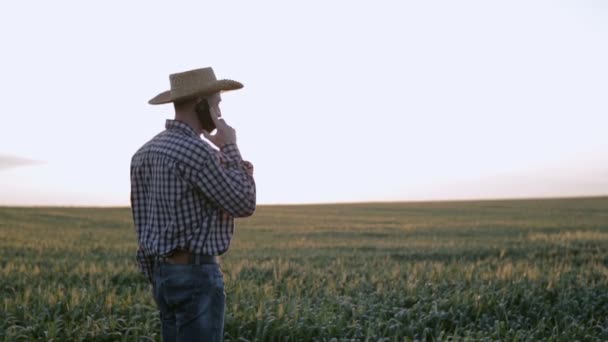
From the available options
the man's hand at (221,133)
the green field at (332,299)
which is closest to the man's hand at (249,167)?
the man's hand at (221,133)

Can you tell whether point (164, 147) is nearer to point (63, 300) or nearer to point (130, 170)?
point (130, 170)

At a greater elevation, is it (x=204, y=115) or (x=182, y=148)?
(x=204, y=115)

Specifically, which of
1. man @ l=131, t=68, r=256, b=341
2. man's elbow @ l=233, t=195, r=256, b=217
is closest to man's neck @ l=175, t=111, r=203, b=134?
man @ l=131, t=68, r=256, b=341

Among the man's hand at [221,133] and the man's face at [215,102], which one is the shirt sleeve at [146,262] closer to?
the man's hand at [221,133]

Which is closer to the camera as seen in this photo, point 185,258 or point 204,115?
point 185,258

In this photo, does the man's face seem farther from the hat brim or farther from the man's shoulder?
the man's shoulder

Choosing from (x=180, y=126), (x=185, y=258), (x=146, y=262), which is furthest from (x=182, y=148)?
(x=146, y=262)

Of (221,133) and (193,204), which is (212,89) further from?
(193,204)

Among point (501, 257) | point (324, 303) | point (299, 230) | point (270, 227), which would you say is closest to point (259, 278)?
point (324, 303)

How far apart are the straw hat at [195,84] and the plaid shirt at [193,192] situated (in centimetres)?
19

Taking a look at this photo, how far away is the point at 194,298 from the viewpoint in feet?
12.3

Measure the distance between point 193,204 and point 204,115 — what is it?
1.86 feet

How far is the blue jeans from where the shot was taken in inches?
148

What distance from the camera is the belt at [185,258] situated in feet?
12.4
